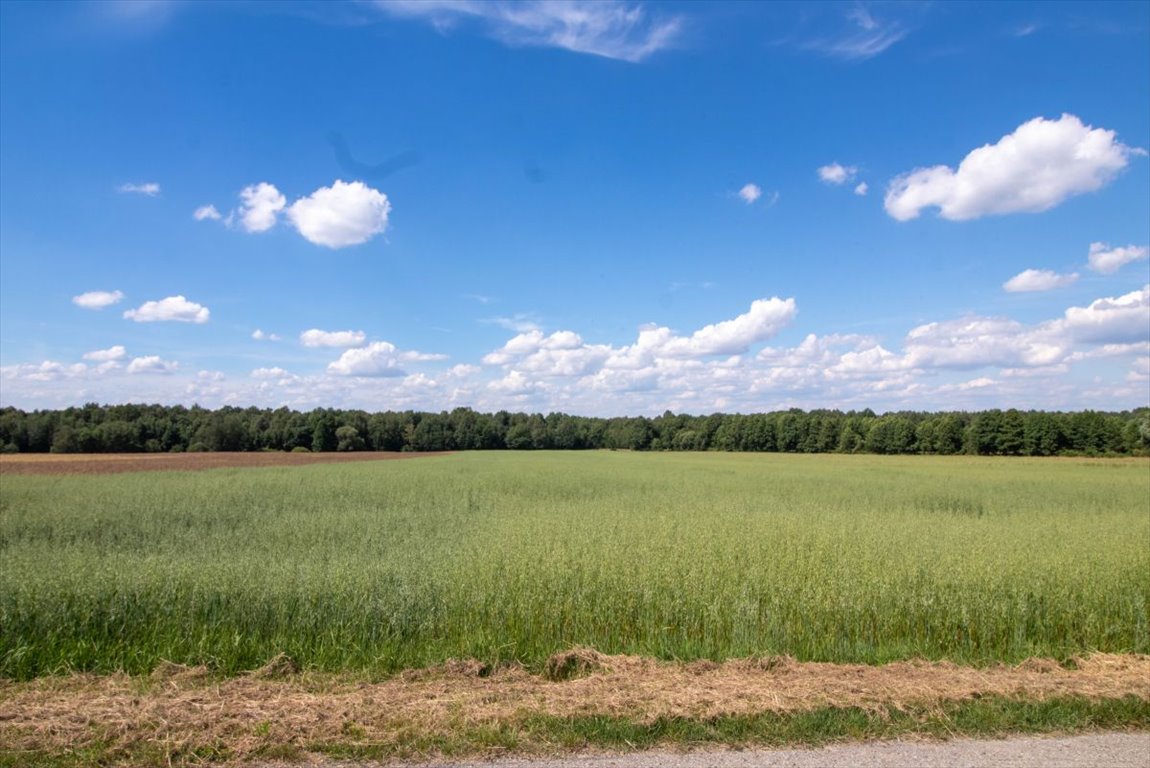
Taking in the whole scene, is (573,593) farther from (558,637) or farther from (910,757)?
(910,757)

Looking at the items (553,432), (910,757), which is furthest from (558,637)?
(553,432)

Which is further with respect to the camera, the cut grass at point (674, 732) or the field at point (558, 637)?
the field at point (558, 637)

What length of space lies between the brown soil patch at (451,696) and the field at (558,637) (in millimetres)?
34

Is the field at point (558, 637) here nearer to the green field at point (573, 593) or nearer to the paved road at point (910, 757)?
the green field at point (573, 593)

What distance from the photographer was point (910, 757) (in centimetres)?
491

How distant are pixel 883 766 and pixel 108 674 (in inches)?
317

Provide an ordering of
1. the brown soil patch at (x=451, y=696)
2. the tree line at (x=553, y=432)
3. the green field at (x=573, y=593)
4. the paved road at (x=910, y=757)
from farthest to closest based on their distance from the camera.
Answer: the tree line at (x=553, y=432) → the green field at (x=573, y=593) → the brown soil patch at (x=451, y=696) → the paved road at (x=910, y=757)

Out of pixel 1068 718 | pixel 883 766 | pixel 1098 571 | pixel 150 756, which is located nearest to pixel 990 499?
pixel 1098 571

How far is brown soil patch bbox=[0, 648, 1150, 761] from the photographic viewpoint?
5203mm

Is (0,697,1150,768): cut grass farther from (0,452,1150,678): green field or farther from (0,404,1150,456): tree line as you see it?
(0,404,1150,456): tree line

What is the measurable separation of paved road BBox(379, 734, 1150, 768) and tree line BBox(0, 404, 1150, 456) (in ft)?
278

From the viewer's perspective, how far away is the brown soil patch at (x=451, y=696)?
5.20 metres

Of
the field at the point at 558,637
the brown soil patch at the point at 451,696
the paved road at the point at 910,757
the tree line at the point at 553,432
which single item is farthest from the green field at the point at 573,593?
the tree line at the point at 553,432

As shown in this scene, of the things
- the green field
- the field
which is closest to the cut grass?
the field
